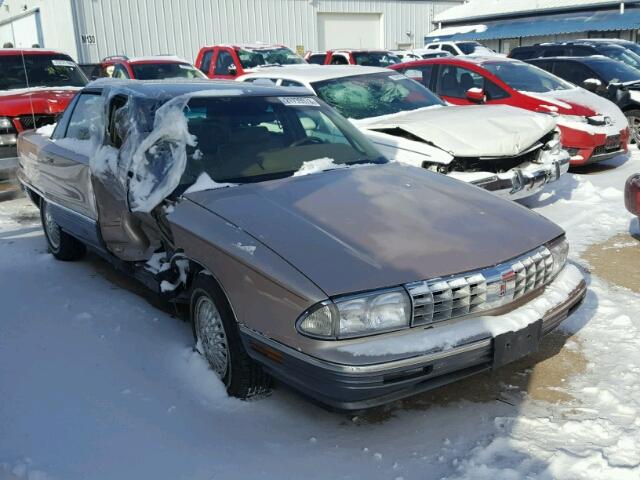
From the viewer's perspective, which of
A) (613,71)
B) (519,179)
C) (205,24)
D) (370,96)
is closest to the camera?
(519,179)

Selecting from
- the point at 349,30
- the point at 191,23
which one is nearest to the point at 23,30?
the point at 191,23

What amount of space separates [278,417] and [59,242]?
335 cm

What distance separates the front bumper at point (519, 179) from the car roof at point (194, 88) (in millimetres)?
2045

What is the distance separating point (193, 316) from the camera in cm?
366

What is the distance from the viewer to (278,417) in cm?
328

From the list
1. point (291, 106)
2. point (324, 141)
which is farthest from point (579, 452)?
point (291, 106)

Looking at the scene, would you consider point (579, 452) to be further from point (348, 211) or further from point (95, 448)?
point (95, 448)

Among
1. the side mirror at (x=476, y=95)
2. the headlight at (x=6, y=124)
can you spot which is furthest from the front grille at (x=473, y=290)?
the headlight at (x=6, y=124)

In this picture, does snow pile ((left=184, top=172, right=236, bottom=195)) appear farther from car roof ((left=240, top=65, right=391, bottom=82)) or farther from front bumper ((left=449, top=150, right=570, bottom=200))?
car roof ((left=240, top=65, right=391, bottom=82))

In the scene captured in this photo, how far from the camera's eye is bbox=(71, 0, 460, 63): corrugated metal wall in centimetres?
2508

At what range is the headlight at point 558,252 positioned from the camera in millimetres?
3490

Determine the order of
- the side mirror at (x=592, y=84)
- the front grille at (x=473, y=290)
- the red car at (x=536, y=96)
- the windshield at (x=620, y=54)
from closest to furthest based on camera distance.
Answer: the front grille at (x=473, y=290)
the red car at (x=536, y=96)
the side mirror at (x=592, y=84)
the windshield at (x=620, y=54)

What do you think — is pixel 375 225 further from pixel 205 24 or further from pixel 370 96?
pixel 205 24

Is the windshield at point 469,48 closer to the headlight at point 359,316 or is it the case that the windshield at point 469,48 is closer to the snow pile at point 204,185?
the snow pile at point 204,185
